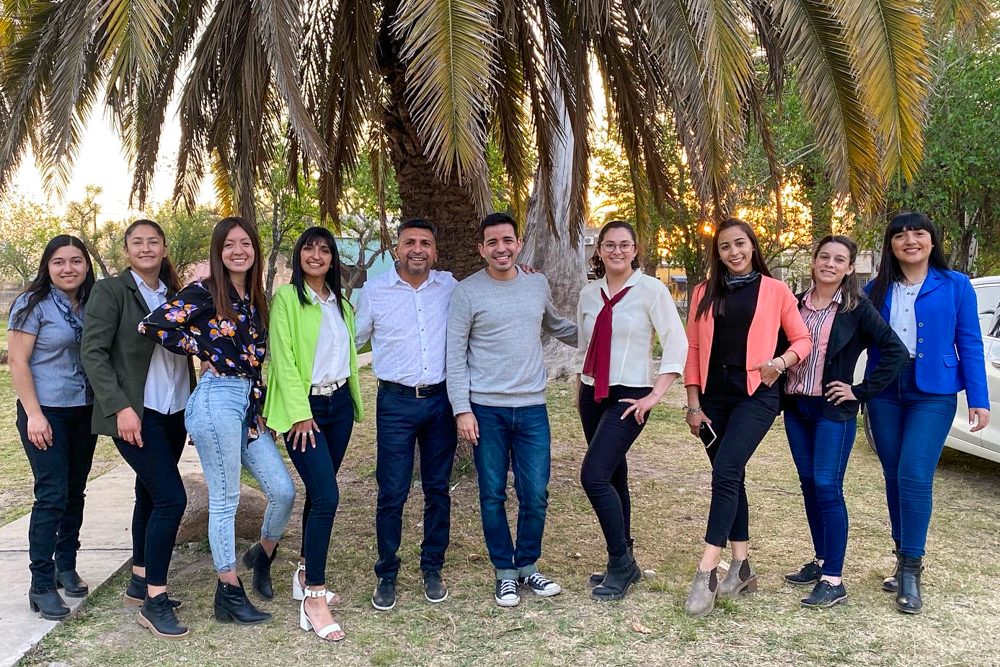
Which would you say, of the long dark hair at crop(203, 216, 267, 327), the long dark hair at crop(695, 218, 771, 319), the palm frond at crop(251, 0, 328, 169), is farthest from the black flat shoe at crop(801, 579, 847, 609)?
the palm frond at crop(251, 0, 328, 169)

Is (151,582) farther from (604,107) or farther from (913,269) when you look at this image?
(604,107)

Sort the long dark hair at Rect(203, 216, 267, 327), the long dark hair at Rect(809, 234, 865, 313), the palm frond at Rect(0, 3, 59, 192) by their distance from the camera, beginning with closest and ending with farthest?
the long dark hair at Rect(203, 216, 267, 327) < the long dark hair at Rect(809, 234, 865, 313) < the palm frond at Rect(0, 3, 59, 192)

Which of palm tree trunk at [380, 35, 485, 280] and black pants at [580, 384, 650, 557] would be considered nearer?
black pants at [580, 384, 650, 557]

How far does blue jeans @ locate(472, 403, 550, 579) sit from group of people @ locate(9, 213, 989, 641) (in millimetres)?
12

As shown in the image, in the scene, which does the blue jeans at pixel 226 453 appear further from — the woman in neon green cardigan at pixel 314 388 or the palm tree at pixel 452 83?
the palm tree at pixel 452 83

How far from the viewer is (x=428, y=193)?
A: 6.21m

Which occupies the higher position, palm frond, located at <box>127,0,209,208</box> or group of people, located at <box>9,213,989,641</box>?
palm frond, located at <box>127,0,209,208</box>

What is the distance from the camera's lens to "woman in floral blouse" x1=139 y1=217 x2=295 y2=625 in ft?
12.0

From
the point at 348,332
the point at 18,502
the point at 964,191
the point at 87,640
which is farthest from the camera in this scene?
the point at 964,191

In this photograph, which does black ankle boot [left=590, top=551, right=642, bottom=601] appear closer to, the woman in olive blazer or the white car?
the woman in olive blazer

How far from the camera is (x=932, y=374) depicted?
4031 mm

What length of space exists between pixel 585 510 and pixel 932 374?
276cm

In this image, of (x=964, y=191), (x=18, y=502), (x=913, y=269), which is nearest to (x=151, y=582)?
(x=18, y=502)

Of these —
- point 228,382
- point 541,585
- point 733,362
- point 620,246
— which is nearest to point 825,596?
point 733,362
